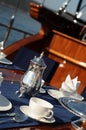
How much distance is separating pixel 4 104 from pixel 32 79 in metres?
0.34

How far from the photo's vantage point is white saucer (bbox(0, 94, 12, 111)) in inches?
52.4

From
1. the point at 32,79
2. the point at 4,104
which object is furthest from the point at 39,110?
the point at 32,79

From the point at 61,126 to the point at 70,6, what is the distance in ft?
9.69

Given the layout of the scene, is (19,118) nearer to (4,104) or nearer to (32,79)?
(4,104)

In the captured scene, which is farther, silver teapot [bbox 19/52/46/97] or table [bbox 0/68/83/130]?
silver teapot [bbox 19/52/46/97]

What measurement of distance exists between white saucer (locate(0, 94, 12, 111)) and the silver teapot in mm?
199

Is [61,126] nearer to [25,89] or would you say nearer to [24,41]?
[25,89]

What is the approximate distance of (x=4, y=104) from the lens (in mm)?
1362

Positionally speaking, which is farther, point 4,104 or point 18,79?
point 18,79

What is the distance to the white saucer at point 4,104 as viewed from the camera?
1331 mm

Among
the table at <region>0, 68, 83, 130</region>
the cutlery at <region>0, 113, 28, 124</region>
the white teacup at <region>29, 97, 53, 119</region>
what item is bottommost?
the table at <region>0, 68, 83, 130</region>

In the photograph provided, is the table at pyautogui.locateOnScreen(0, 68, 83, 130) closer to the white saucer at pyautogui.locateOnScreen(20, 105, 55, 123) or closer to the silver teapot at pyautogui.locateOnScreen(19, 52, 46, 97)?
the white saucer at pyautogui.locateOnScreen(20, 105, 55, 123)

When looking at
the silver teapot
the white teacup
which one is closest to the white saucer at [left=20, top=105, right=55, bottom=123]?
the white teacup

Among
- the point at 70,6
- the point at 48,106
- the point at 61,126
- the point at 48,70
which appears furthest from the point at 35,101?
the point at 70,6
